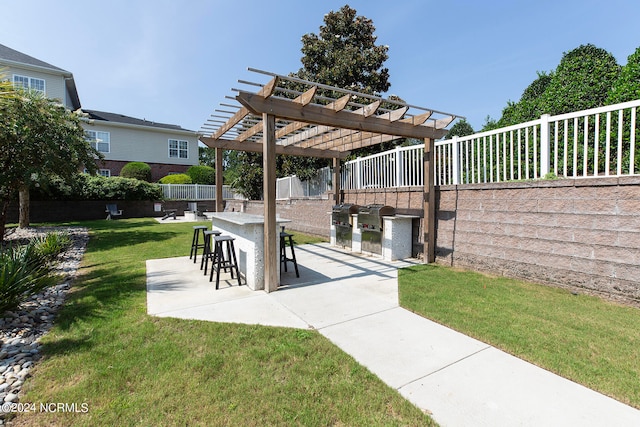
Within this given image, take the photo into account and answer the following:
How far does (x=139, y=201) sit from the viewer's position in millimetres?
17672

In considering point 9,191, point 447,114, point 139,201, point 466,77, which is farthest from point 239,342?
point 139,201

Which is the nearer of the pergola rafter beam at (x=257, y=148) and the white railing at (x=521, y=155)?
the white railing at (x=521, y=155)

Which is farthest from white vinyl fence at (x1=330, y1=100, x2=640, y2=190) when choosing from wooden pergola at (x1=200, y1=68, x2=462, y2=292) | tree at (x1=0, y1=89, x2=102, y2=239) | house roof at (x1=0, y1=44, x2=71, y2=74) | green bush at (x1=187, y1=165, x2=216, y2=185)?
house roof at (x1=0, y1=44, x2=71, y2=74)

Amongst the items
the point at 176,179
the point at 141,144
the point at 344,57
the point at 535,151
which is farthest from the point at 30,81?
the point at 535,151

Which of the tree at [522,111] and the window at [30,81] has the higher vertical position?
the window at [30,81]

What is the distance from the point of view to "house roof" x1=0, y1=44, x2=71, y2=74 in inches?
683

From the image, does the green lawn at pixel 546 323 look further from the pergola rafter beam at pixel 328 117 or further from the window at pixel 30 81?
the window at pixel 30 81

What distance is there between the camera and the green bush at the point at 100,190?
14.7 meters

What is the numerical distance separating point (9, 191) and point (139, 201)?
9.91 meters

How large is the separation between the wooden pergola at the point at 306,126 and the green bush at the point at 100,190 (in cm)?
1192

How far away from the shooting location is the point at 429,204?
6277mm

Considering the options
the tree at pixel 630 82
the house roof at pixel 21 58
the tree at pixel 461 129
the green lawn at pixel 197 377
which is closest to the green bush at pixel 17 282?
the green lawn at pixel 197 377

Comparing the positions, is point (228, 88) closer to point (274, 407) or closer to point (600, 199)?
point (274, 407)

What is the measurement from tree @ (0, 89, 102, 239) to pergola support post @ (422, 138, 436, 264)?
30.7 ft
